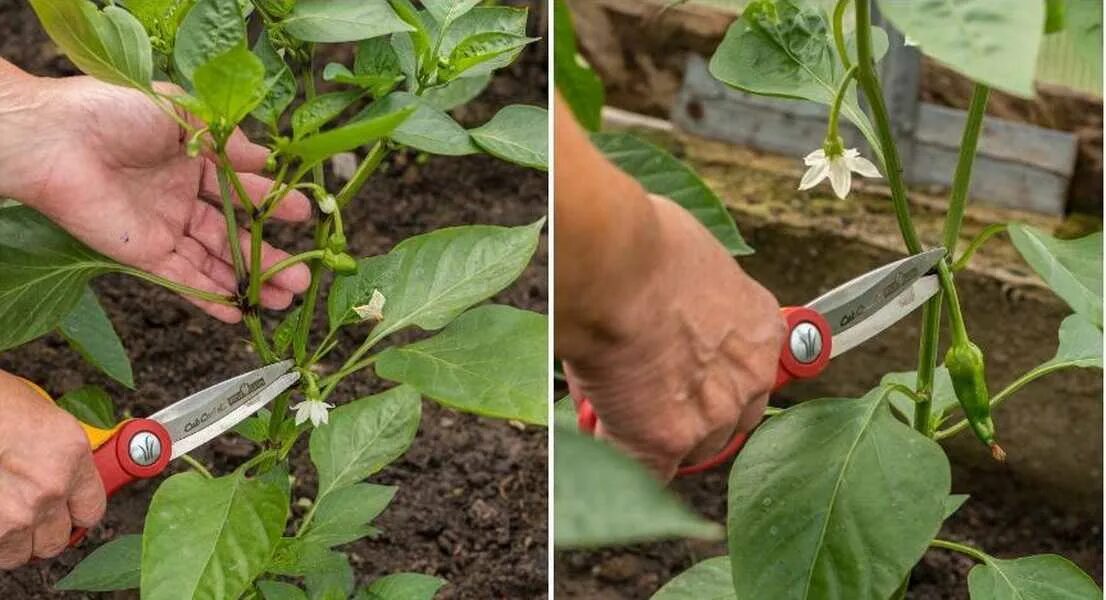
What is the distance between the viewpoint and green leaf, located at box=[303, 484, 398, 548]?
115 centimetres

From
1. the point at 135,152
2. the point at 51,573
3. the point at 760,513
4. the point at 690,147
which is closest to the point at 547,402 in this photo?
the point at 760,513

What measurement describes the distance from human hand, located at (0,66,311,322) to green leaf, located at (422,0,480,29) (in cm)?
19

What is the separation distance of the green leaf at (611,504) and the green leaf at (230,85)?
0.46 m

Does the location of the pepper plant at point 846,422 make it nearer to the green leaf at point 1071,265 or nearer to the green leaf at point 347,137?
the green leaf at point 1071,265

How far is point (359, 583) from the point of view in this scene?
161 cm

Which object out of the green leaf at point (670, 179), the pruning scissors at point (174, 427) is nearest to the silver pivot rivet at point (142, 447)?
the pruning scissors at point (174, 427)

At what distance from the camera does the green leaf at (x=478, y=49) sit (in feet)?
3.17

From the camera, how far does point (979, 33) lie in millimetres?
570

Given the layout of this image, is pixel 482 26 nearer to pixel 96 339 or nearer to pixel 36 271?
pixel 36 271

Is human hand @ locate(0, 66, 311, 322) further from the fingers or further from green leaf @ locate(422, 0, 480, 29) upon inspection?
green leaf @ locate(422, 0, 480, 29)

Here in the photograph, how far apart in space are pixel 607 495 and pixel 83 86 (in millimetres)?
879

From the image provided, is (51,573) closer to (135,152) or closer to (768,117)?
(135,152)

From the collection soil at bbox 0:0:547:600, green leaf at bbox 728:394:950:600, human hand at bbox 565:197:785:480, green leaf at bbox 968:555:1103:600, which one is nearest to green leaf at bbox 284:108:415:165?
human hand at bbox 565:197:785:480

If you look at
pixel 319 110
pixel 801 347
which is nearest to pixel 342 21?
pixel 319 110
